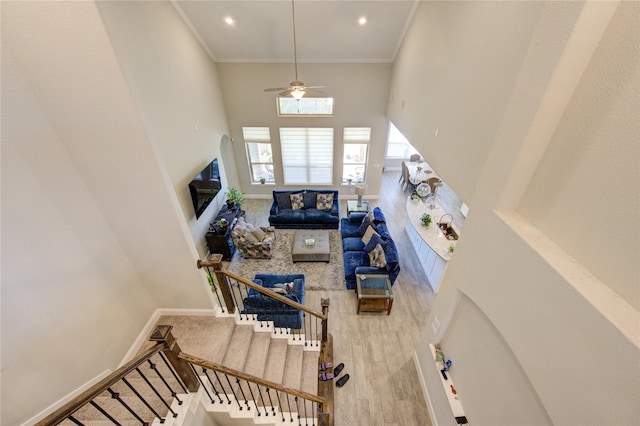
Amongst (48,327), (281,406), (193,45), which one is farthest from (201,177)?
(281,406)

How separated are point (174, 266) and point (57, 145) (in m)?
1.66

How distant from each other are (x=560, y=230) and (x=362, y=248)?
434 cm

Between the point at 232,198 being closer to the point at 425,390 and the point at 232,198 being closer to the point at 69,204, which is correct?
the point at 69,204

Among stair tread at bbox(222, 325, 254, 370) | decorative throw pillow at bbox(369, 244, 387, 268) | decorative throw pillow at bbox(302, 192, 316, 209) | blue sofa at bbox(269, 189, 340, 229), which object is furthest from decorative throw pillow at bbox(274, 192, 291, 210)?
stair tread at bbox(222, 325, 254, 370)

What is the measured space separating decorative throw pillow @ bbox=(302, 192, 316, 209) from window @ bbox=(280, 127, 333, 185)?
1.44 meters

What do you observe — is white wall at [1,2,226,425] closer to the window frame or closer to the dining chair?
the window frame

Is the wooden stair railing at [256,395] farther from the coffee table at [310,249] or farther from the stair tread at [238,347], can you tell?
the coffee table at [310,249]

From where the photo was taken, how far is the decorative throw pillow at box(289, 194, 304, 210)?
24.1 ft

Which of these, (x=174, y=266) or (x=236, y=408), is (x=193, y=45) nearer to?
(x=174, y=266)

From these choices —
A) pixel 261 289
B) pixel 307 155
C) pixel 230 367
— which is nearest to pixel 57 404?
pixel 230 367

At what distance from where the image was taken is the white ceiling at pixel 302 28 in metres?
4.92

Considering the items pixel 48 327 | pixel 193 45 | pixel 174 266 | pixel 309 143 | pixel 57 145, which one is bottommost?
pixel 48 327

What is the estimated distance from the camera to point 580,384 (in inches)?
53.1

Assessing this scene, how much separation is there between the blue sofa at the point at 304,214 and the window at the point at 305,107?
7.93ft
